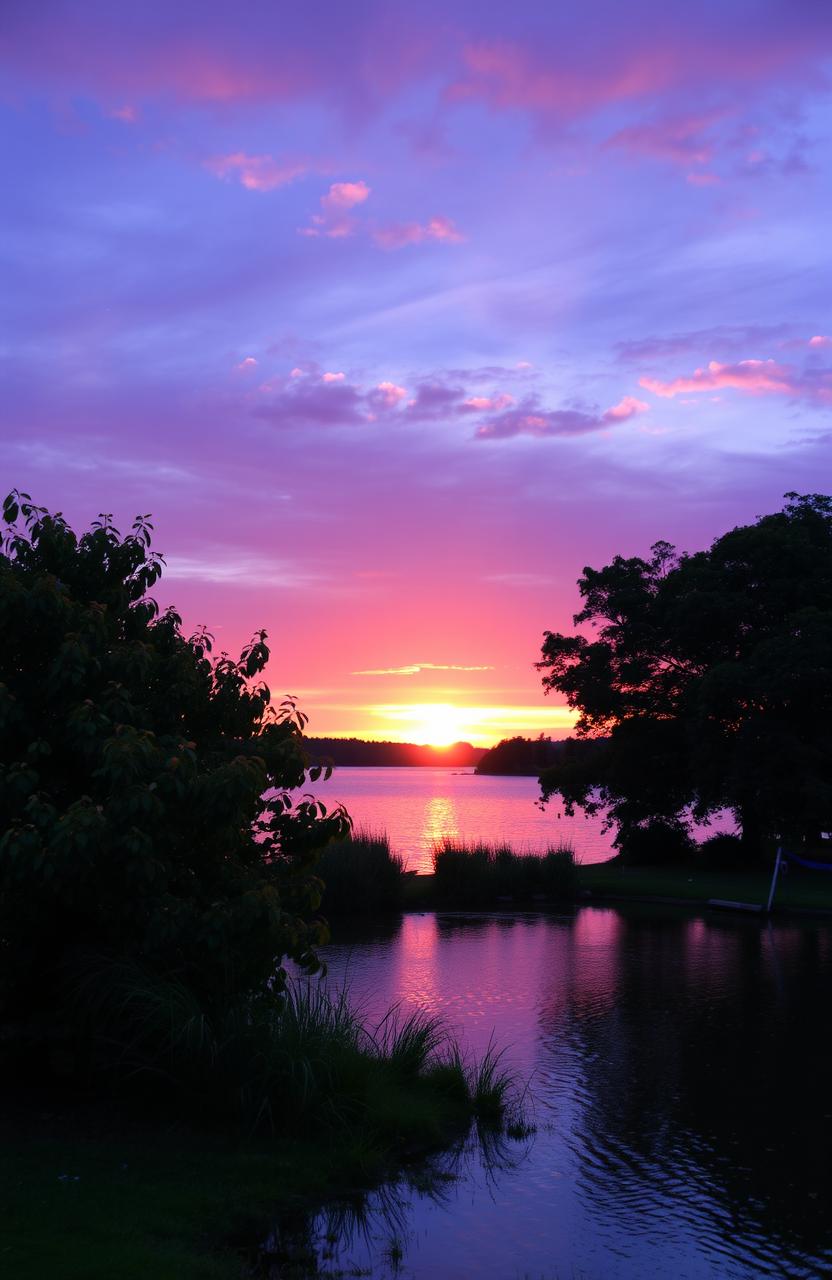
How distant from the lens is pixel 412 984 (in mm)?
16625

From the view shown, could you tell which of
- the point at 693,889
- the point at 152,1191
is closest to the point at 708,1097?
the point at 152,1191

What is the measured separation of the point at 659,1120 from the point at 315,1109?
3.17 meters

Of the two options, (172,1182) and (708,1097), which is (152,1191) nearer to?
(172,1182)

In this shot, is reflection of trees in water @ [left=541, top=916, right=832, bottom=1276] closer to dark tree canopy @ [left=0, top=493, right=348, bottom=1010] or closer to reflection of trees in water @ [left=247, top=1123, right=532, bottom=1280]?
reflection of trees in water @ [left=247, top=1123, right=532, bottom=1280]

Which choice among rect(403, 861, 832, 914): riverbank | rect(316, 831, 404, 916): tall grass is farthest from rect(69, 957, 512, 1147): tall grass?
rect(403, 861, 832, 914): riverbank

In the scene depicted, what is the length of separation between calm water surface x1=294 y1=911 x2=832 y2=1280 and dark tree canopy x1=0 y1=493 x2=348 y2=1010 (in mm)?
2594

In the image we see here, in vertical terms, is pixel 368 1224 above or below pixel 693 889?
above

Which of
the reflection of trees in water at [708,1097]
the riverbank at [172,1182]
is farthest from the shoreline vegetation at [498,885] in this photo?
the riverbank at [172,1182]

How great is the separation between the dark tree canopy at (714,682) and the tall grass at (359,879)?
10979 mm

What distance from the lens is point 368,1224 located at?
7508 mm

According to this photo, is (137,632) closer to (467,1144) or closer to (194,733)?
(194,733)

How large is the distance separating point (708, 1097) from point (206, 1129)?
4893 millimetres

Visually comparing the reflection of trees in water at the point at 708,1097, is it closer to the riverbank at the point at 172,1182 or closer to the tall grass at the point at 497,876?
the riverbank at the point at 172,1182

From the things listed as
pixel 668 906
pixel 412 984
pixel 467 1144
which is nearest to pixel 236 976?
pixel 467 1144
